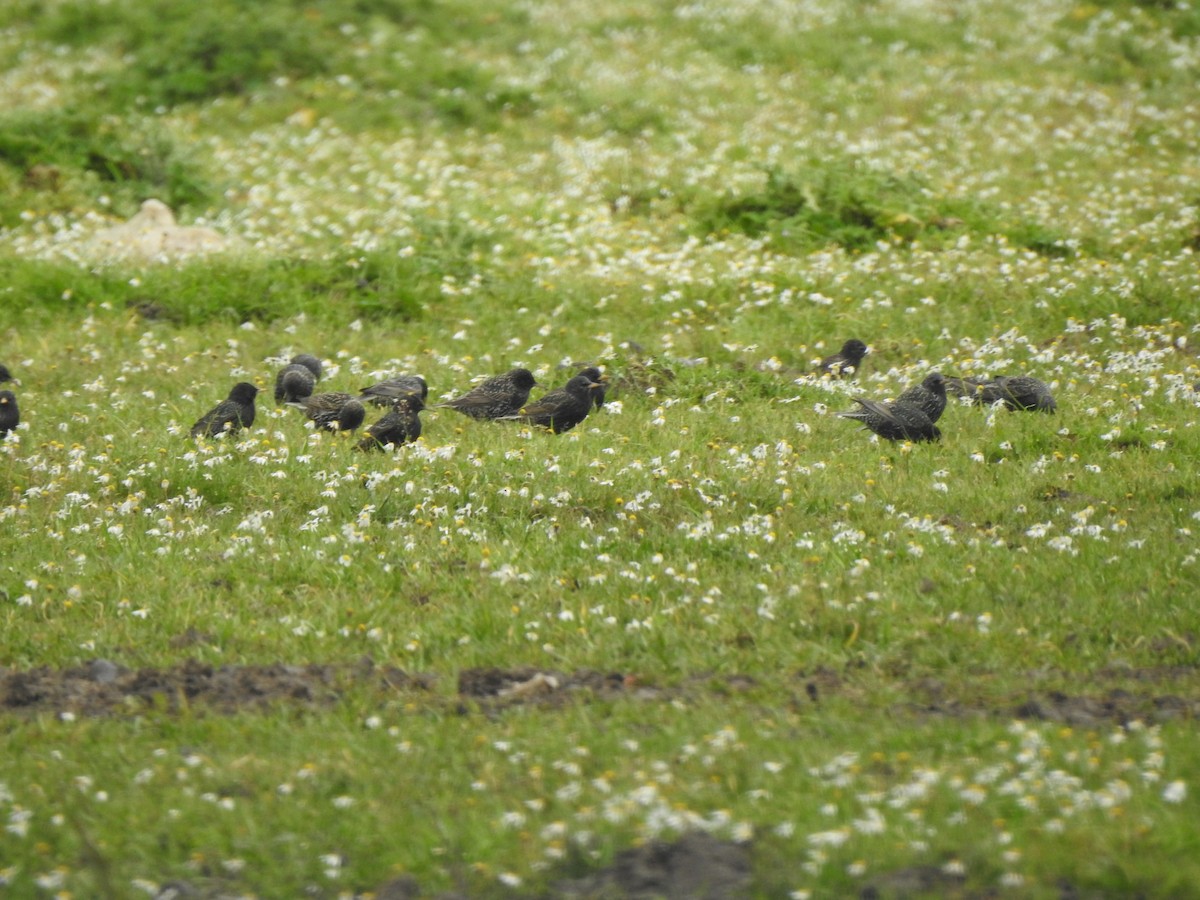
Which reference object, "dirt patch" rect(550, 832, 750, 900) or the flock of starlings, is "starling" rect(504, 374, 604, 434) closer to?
the flock of starlings

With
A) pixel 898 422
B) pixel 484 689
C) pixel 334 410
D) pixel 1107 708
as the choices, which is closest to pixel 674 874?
pixel 484 689

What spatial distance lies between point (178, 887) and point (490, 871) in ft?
4.35

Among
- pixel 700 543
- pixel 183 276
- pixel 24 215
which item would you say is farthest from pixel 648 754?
pixel 24 215

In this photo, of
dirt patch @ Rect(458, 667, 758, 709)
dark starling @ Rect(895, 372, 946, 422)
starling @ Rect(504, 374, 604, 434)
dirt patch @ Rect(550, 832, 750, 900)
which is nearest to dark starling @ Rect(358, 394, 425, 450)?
starling @ Rect(504, 374, 604, 434)

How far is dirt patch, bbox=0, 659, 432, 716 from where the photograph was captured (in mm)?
7461

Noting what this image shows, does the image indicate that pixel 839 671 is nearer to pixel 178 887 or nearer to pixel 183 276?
pixel 178 887

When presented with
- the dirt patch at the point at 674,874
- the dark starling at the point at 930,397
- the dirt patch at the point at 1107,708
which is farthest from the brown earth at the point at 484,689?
the dark starling at the point at 930,397

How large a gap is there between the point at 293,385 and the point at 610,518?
14.6 ft

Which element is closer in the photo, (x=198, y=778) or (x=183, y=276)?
(x=198, y=778)

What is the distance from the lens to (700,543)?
9312 millimetres

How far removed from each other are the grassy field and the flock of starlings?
26 cm

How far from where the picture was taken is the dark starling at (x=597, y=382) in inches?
499

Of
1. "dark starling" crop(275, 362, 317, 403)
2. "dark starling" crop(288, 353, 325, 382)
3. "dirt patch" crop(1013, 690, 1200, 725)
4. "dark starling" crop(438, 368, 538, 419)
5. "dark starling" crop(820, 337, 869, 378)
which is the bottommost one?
"dark starling" crop(288, 353, 325, 382)

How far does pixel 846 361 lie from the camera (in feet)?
44.4
